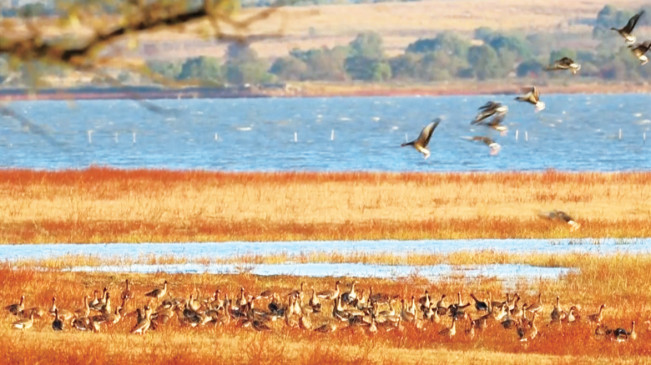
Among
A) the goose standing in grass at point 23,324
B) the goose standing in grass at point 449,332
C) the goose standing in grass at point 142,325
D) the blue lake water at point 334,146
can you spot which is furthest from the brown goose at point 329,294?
the blue lake water at point 334,146

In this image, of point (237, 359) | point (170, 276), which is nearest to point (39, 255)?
point (170, 276)

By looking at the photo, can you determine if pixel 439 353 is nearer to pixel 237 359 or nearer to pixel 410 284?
pixel 237 359

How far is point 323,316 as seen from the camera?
1966 cm

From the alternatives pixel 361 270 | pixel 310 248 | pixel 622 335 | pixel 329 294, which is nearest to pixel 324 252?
pixel 310 248

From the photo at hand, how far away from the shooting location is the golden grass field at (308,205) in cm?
3372

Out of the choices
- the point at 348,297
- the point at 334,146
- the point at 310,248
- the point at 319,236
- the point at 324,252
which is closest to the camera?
the point at 348,297

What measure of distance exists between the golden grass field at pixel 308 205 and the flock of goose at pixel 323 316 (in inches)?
542

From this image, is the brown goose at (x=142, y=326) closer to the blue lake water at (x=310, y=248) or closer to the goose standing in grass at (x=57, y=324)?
the goose standing in grass at (x=57, y=324)

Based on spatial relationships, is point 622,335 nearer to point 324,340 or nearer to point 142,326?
point 324,340

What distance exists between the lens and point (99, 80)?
6.67 metres

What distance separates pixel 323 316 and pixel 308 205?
19921mm

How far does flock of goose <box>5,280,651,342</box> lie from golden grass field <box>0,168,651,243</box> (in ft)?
45.2

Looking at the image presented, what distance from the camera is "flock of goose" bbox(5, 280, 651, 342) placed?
18000 millimetres

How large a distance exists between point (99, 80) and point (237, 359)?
9.66 meters
